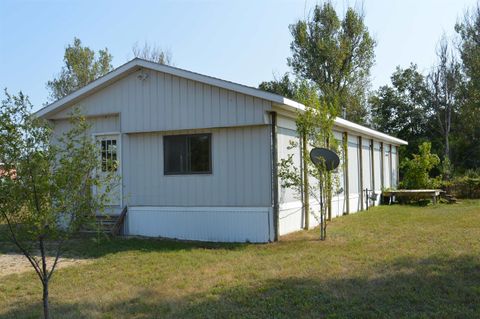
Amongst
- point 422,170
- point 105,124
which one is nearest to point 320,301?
point 105,124

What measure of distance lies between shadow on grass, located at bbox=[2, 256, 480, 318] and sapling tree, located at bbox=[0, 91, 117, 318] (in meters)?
1.17

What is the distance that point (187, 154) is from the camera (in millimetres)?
10969

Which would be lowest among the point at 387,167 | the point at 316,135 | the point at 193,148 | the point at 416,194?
the point at 416,194

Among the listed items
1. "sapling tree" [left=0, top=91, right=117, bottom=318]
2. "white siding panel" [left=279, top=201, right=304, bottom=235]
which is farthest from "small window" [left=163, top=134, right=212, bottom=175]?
"sapling tree" [left=0, top=91, right=117, bottom=318]

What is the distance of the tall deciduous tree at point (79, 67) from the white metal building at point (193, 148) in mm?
22131

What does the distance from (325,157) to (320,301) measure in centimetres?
490

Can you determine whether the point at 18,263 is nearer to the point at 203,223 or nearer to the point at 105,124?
the point at 203,223

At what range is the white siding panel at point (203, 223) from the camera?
10117 mm

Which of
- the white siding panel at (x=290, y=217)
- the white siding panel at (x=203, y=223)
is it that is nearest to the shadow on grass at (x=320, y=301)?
the white siding panel at (x=203, y=223)

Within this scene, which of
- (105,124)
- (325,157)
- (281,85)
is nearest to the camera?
(325,157)

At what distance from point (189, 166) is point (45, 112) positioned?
13.9 feet

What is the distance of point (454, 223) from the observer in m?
12.2

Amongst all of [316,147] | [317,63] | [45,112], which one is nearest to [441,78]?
[317,63]

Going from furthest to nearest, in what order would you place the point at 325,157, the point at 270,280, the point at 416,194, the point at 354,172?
1. the point at 416,194
2. the point at 354,172
3. the point at 325,157
4. the point at 270,280
